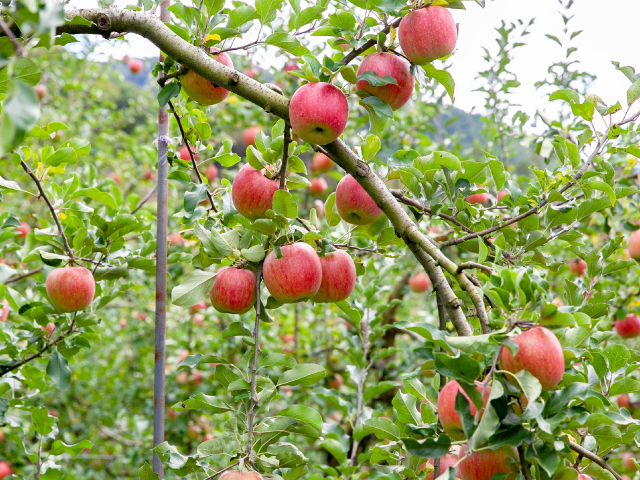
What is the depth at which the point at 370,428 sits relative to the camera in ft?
3.53

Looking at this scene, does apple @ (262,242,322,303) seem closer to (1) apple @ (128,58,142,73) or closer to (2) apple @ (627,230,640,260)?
(2) apple @ (627,230,640,260)

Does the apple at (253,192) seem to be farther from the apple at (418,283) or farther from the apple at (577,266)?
the apple at (418,283)

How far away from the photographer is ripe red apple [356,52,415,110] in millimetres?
964

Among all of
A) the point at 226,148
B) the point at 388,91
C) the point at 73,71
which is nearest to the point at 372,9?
the point at 388,91

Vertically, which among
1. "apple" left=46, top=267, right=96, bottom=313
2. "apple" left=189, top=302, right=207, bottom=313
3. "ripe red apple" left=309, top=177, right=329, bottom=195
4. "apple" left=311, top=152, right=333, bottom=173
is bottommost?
"apple" left=46, top=267, right=96, bottom=313

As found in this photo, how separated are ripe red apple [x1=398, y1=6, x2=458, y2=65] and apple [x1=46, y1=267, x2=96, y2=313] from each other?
0.96m

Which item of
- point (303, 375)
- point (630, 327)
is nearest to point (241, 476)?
→ point (303, 375)

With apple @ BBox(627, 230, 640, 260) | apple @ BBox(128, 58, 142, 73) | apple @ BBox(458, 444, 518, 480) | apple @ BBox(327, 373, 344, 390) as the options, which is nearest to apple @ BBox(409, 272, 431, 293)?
apple @ BBox(327, 373, 344, 390)

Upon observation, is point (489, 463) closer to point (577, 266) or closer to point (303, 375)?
point (303, 375)

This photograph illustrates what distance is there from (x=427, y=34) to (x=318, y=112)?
239 millimetres

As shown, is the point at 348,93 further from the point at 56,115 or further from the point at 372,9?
the point at 56,115

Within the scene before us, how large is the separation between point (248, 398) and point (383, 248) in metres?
0.47

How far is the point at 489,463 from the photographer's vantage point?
0.76m

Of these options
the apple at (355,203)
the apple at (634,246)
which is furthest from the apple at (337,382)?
the apple at (355,203)
